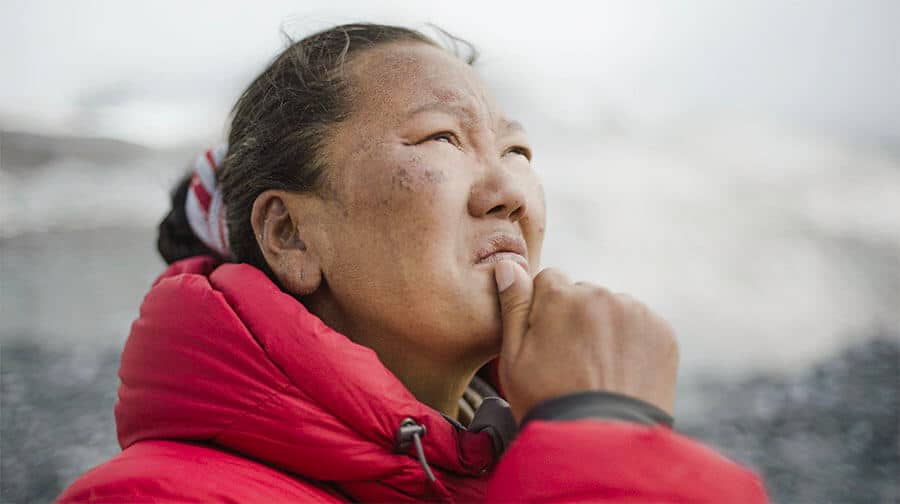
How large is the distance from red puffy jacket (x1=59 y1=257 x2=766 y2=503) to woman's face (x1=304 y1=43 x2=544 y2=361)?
143 mm

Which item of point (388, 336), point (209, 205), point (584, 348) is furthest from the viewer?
point (209, 205)

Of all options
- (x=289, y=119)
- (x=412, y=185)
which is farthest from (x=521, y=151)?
(x=289, y=119)

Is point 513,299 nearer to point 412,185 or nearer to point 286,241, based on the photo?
point 412,185

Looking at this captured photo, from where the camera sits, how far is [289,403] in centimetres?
129

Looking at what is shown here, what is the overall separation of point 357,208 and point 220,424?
0.47 m

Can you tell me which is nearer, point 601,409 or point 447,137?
point 601,409

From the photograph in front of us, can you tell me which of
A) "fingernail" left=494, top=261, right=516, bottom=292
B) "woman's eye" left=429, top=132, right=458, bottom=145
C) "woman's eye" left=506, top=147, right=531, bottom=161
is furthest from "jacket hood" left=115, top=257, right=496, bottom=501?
"woman's eye" left=506, top=147, right=531, bottom=161

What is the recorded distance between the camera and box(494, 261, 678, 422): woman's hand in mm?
1166

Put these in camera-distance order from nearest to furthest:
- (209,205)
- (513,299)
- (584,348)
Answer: (584,348)
(513,299)
(209,205)

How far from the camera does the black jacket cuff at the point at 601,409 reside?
3.59 ft

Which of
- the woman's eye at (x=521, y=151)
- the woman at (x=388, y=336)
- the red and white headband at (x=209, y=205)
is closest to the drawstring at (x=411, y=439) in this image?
the woman at (x=388, y=336)

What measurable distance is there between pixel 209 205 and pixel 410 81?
0.74 metres

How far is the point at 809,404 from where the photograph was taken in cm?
255

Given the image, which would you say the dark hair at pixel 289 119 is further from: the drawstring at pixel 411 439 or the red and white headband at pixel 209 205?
Answer: the drawstring at pixel 411 439
